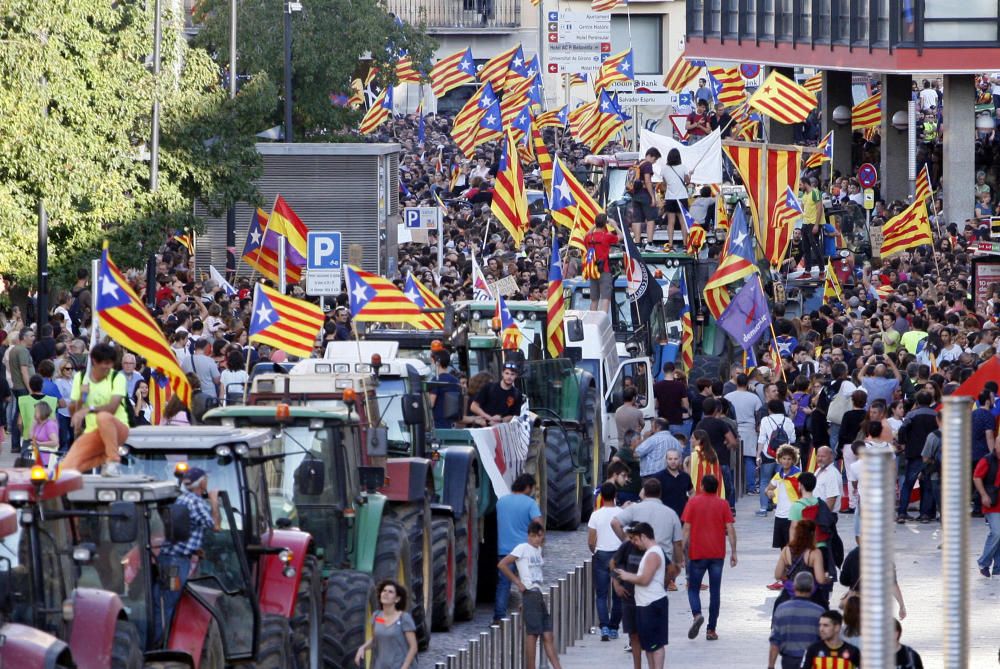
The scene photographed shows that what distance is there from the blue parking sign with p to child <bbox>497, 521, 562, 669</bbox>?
40.6 ft

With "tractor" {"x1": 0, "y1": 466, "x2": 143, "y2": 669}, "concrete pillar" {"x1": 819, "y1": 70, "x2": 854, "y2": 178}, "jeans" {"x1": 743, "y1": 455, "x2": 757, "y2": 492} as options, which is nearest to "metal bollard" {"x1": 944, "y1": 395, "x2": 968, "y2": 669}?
"tractor" {"x1": 0, "y1": 466, "x2": 143, "y2": 669}

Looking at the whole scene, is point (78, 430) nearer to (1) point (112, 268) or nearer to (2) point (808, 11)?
(1) point (112, 268)

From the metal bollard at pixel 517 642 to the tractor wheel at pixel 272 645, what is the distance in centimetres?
240

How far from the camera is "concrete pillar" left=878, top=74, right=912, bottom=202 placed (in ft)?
174

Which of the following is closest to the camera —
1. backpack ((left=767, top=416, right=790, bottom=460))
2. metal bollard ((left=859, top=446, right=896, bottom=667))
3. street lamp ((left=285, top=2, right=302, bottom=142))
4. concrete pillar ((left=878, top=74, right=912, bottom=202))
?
metal bollard ((left=859, top=446, right=896, bottom=667))

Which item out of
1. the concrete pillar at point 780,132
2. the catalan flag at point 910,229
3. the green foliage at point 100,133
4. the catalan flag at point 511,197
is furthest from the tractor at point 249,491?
the concrete pillar at point 780,132

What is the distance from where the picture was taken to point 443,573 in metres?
15.9

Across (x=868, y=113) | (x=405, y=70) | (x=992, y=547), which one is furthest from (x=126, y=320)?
(x=868, y=113)

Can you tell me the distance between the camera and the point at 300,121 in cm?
5088

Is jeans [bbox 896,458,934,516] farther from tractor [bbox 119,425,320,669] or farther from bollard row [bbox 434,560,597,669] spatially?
tractor [bbox 119,425,320,669]

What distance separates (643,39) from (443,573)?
240ft

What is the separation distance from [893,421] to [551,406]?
11.6 feet

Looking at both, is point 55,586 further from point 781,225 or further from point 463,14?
point 463,14

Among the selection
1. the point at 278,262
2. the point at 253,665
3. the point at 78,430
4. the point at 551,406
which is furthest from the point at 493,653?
the point at 278,262
